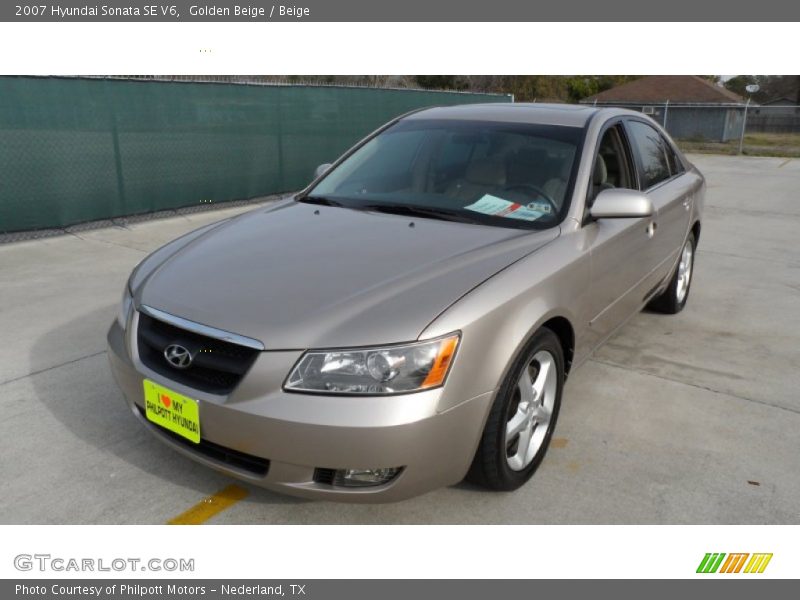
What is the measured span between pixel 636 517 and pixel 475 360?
3.42 ft

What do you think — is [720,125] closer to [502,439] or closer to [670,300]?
[670,300]

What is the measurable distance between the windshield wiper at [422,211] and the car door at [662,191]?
1526 millimetres

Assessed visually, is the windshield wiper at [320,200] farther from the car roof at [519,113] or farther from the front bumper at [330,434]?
the front bumper at [330,434]

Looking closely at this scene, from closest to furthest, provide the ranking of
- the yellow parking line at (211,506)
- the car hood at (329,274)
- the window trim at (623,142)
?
the car hood at (329,274)
the yellow parking line at (211,506)
the window trim at (623,142)

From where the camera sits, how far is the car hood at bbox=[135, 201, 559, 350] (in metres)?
2.37

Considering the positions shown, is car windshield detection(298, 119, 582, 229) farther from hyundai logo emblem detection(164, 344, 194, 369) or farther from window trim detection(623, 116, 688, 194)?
hyundai logo emblem detection(164, 344, 194, 369)

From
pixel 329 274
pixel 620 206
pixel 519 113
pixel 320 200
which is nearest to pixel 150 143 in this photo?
pixel 320 200

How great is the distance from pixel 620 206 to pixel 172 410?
222 cm

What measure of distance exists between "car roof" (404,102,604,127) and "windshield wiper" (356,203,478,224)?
0.80m

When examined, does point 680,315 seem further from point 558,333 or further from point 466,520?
point 466,520

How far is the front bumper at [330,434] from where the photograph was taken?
224 cm

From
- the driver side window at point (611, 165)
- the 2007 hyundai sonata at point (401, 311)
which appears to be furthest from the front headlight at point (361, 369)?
the driver side window at point (611, 165)

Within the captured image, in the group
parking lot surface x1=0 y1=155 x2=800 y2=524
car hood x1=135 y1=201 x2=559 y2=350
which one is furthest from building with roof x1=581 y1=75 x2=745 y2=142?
car hood x1=135 y1=201 x2=559 y2=350

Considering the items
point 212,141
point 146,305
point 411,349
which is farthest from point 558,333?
point 212,141
